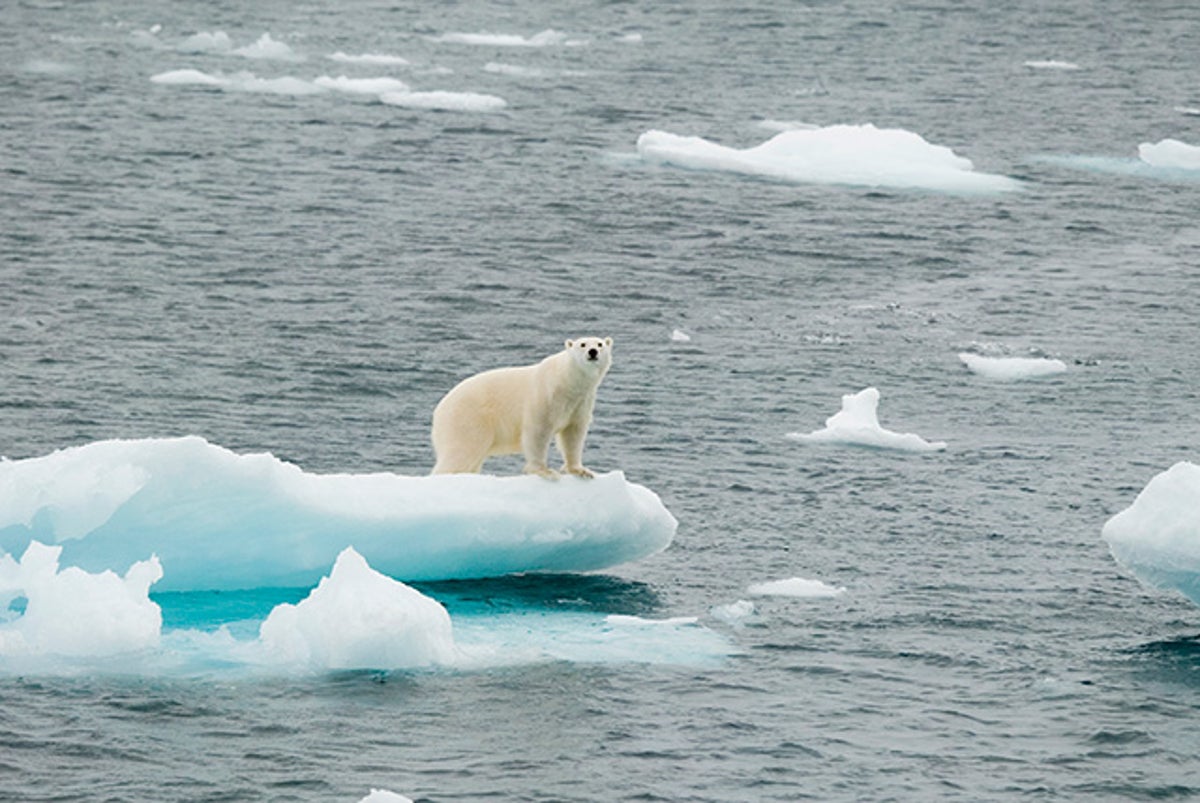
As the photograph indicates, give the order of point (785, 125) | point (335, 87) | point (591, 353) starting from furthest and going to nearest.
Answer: point (335, 87) → point (785, 125) → point (591, 353)

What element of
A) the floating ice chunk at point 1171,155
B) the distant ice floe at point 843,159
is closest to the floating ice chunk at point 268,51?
the distant ice floe at point 843,159

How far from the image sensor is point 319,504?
1569cm

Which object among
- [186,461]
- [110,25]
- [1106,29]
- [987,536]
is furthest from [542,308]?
[1106,29]

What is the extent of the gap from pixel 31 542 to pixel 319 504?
81.3 inches

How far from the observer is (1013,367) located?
2373cm

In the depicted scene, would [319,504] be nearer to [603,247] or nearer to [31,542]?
[31,542]

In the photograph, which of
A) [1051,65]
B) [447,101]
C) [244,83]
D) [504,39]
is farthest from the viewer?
[504,39]

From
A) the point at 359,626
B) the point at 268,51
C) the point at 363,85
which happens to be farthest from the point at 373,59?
the point at 359,626

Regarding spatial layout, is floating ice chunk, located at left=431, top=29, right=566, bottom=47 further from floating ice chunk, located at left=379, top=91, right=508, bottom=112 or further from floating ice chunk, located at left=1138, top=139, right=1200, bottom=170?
floating ice chunk, located at left=1138, top=139, right=1200, bottom=170

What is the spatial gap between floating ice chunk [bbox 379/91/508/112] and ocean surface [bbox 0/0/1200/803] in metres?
0.12

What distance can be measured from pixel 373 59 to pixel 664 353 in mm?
22529

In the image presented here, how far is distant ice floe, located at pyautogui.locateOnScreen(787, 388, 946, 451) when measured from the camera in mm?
20438

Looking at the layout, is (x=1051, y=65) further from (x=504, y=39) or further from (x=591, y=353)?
(x=591, y=353)

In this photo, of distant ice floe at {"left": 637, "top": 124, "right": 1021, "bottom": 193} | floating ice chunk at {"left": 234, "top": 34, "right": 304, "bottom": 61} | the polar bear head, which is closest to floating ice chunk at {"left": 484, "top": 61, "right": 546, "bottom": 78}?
floating ice chunk at {"left": 234, "top": 34, "right": 304, "bottom": 61}
